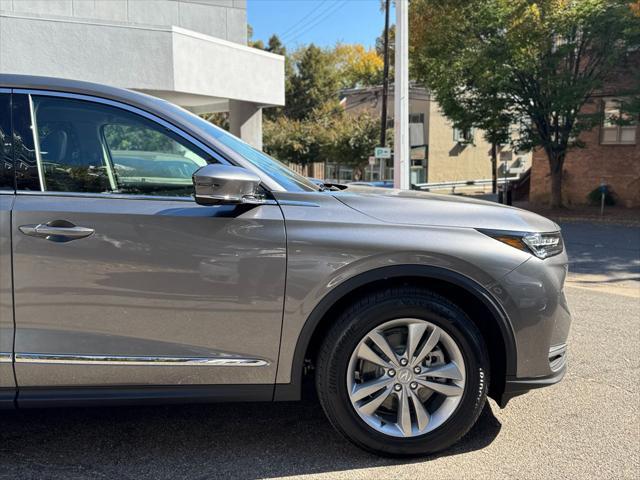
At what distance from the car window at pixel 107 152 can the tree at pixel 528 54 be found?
48.4 ft

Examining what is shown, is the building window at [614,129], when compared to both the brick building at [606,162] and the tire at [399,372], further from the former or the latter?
the tire at [399,372]

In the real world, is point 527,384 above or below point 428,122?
below

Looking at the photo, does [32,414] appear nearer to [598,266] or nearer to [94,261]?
[94,261]

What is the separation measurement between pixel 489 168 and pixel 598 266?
31326 millimetres

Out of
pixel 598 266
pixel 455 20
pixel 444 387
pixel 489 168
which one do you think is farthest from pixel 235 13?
pixel 489 168

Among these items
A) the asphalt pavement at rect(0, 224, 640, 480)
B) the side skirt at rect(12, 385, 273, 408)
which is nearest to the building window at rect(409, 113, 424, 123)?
the asphalt pavement at rect(0, 224, 640, 480)

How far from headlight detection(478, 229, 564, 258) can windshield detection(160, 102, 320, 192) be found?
0.99m

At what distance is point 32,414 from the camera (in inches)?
136

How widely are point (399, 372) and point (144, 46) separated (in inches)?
391

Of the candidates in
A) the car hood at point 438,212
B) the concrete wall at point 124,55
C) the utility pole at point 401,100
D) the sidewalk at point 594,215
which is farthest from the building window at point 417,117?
the car hood at point 438,212

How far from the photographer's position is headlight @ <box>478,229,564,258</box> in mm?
2961

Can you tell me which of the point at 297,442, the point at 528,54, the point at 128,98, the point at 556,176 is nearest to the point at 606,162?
the point at 556,176

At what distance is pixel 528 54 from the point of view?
16297 mm

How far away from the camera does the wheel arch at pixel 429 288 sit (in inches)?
111
